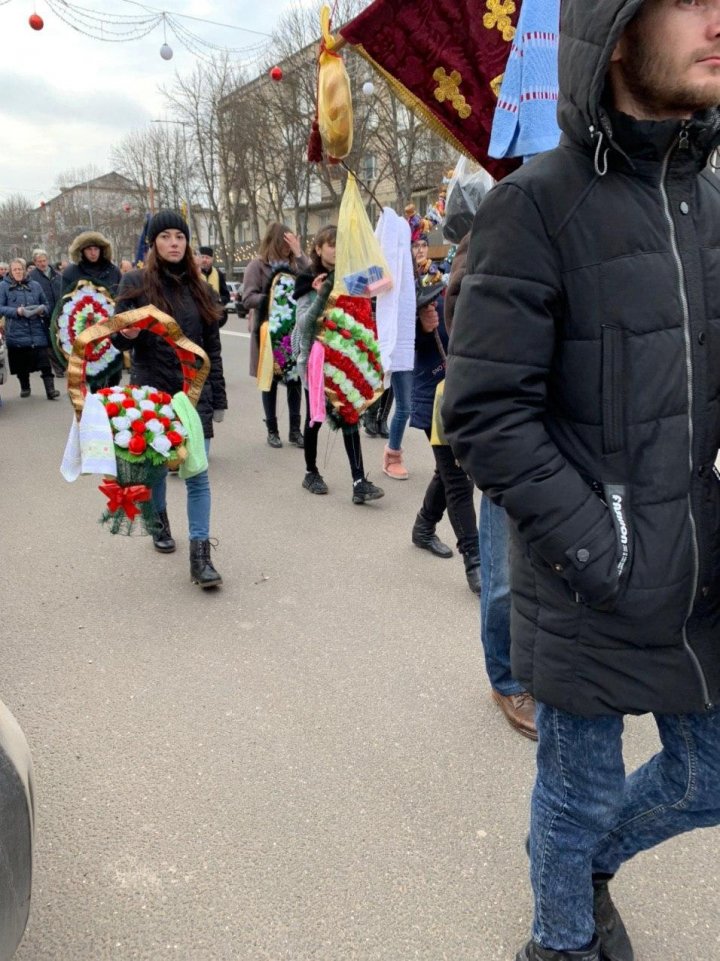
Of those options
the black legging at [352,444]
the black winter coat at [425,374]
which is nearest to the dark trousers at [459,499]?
the black winter coat at [425,374]

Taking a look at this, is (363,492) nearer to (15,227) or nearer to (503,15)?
(503,15)

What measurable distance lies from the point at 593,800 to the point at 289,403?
6.25 m

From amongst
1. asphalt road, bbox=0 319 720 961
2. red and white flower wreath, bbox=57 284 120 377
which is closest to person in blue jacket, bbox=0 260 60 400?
red and white flower wreath, bbox=57 284 120 377

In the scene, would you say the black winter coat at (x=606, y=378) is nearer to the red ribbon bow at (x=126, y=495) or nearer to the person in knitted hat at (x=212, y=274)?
the red ribbon bow at (x=126, y=495)

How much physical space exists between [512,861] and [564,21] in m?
2.10

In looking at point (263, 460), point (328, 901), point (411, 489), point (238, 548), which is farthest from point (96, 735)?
point (263, 460)

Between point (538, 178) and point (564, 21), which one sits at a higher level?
point (564, 21)

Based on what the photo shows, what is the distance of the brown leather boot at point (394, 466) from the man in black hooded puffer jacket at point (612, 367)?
480cm

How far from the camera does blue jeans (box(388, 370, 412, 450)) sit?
638 cm

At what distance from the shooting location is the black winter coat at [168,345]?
4355mm

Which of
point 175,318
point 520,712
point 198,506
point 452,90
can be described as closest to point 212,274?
point 175,318

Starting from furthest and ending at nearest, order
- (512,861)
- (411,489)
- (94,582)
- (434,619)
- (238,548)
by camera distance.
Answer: (411,489), (238,548), (94,582), (434,619), (512,861)

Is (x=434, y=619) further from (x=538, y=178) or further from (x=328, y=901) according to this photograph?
(x=538, y=178)

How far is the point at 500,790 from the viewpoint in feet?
8.62
